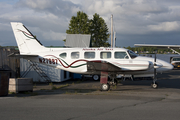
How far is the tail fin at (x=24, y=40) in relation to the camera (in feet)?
46.0

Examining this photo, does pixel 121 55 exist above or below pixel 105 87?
above

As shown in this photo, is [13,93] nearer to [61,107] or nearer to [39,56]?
[39,56]

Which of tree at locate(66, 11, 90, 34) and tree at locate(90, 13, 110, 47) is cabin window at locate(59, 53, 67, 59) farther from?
tree at locate(90, 13, 110, 47)

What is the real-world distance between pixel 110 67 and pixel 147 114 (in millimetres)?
5587

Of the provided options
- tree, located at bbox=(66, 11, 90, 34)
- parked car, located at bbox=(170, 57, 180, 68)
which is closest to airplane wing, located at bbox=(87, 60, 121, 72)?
parked car, located at bbox=(170, 57, 180, 68)

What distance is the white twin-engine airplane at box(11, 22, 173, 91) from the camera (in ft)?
38.9

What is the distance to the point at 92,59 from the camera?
12.7m

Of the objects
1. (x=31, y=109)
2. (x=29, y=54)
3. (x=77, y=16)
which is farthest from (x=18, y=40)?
(x=77, y=16)

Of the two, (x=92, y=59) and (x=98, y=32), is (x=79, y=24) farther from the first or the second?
(x=92, y=59)

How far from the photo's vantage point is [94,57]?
1266 centimetres

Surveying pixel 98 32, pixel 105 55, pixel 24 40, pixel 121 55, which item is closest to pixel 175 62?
pixel 98 32

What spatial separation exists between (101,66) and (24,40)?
631cm

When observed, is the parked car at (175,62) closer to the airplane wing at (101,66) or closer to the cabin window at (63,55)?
the airplane wing at (101,66)

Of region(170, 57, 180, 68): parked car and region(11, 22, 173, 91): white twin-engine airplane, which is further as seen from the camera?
region(170, 57, 180, 68): parked car
